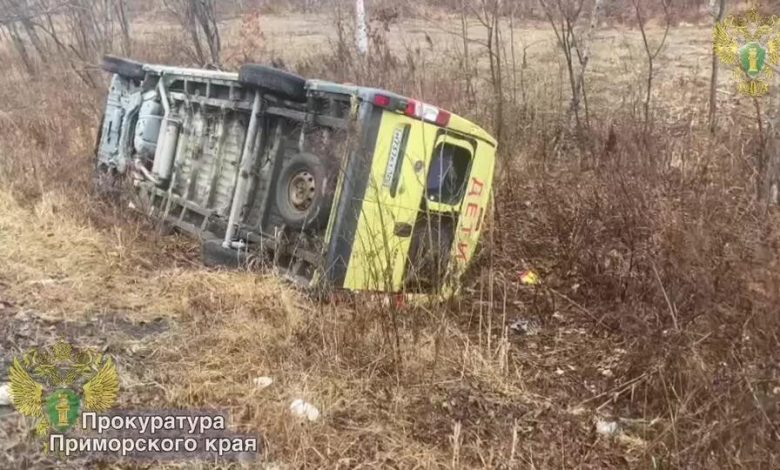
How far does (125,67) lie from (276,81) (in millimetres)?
2514

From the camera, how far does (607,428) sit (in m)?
2.78

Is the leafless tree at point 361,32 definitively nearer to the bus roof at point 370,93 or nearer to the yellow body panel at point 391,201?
the bus roof at point 370,93

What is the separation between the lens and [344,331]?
10.8ft

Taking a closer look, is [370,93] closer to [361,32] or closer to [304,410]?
[304,410]

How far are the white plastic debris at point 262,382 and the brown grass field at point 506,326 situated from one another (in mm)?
53

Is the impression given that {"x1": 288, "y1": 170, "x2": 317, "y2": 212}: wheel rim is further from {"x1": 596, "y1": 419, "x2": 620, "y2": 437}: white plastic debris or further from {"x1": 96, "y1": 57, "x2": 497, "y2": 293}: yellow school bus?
{"x1": 596, "y1": 419, "x2": 620, "y2": 437}: white plastic debris

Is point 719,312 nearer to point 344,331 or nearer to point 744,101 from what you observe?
point 344,331

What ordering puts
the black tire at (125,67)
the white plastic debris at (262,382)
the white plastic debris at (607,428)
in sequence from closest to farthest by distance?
the white plastic debris at (607,428) < the white plastic debris at (262,382) < the black tire at (125,67)

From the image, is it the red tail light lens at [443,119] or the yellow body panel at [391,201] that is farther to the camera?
the red tail light lens at [443,119]

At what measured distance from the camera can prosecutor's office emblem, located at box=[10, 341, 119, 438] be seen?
2803mm

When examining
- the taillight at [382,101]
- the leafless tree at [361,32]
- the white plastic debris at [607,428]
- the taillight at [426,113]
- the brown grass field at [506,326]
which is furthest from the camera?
the leafless tree at [361,32]

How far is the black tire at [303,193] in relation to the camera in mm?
3953

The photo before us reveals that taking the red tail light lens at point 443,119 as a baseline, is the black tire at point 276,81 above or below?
above

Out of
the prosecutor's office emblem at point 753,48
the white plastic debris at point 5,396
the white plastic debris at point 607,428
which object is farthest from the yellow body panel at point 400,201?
the prosecutor's office emblem at point 753,48
